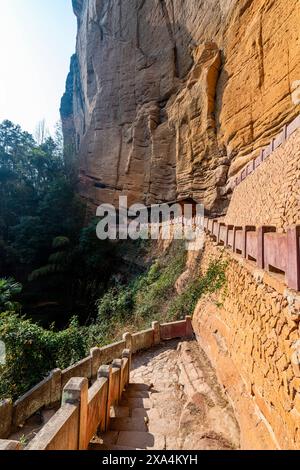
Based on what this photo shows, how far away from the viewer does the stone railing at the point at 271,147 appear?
5.62 m

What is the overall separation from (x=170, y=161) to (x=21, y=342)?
12844 millimetres

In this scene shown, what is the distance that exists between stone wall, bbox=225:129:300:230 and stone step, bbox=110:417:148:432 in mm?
3709

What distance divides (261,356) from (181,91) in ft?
51.5

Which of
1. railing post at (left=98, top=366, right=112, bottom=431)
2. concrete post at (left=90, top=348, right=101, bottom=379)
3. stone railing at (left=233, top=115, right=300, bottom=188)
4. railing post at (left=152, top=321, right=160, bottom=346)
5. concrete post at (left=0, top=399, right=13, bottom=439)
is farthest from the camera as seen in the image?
railing post at (left=152, top=321, right=160, bottom=346)

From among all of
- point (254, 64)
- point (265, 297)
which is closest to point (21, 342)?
point (265, 297)

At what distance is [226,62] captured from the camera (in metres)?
11.7

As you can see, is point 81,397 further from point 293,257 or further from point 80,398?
point 293,257

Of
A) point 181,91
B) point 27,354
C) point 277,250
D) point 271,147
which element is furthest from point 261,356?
point 181,91

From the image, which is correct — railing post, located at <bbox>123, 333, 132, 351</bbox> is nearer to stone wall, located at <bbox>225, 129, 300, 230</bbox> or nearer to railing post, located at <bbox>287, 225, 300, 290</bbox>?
stone wall, located at <bbox>225, 129, 300, 230</bbox>

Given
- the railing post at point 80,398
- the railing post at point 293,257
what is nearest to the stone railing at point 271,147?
the railing post at point 293,257

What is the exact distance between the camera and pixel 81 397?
2490mm

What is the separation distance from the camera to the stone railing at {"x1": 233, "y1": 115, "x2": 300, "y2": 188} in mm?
5617

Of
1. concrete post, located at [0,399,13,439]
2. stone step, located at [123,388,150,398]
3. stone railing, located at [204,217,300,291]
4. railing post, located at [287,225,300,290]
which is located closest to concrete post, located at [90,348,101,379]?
stone step, located at [123,388,150,398]
